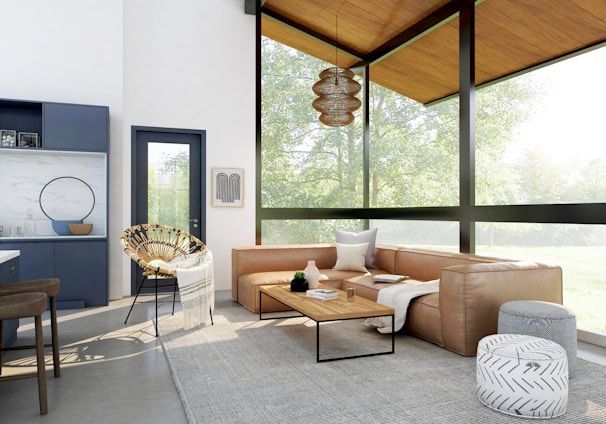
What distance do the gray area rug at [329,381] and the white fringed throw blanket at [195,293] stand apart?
154 millimetres

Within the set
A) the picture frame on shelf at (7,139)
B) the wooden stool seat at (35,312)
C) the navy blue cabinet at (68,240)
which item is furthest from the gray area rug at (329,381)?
the picture frame on shelf at (7,139)

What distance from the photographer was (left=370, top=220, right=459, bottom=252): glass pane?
24.1 feet

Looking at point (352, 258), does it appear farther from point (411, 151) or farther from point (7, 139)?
point (7, 139)

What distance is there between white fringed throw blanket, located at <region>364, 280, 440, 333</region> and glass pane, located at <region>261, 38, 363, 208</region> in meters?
3.58

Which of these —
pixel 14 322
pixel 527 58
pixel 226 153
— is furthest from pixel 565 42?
pixel 14 322

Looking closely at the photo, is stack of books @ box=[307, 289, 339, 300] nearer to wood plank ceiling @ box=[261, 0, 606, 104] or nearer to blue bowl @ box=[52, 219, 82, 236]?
blue bowl @ box=[52, 219, 82, 236]

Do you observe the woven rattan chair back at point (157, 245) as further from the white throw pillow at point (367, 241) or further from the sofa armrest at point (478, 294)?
the sofa armrest at point (478, 294)

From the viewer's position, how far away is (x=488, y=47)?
17.1 feet

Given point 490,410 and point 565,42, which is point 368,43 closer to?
point 565,42

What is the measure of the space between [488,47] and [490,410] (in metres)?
4.17

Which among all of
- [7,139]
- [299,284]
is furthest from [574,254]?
[7,139]

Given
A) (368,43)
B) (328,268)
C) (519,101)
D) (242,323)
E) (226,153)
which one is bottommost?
(242,323)

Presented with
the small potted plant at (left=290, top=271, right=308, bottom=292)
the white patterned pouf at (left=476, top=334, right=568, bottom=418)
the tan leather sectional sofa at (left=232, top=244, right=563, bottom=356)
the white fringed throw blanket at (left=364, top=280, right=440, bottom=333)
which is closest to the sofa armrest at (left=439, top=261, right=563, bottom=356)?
Answer: the tan leather sectional sofa at (left=232, top=244, right=563, bottom=356)

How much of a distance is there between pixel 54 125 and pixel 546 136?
20.5ft
